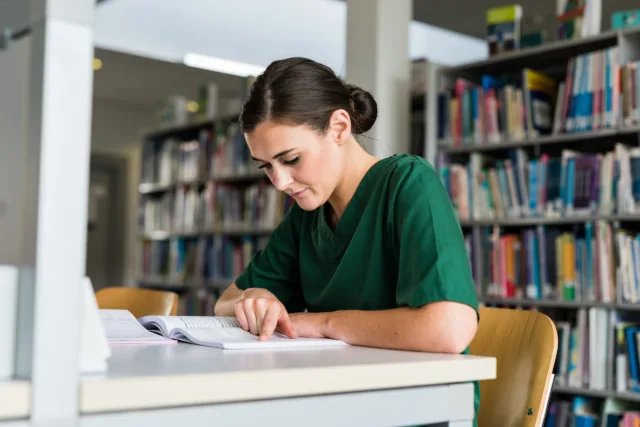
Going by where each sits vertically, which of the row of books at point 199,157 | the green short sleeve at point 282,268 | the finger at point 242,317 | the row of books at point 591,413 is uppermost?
the row of books at point 199,157

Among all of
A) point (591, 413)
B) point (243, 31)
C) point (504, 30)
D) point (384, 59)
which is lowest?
point (591, 413)

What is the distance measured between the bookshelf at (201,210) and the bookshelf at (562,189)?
1.20 metres

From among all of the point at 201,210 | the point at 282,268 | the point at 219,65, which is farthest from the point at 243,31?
the point at 282,268

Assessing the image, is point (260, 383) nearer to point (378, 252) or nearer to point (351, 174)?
point (378, 252)

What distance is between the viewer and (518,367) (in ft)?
4.23

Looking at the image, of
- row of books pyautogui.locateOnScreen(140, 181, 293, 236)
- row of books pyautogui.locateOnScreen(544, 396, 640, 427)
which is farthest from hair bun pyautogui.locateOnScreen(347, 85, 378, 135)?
row of books pyautogui.locateOnScreen(140, 181, 293, 236)

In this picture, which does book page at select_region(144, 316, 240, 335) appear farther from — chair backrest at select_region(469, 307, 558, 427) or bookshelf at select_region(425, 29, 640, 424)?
bookshelf at select_region(425, 29, 640, 424)

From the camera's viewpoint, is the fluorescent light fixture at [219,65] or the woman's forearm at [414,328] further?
the fluorescent light fixture at [219,65]

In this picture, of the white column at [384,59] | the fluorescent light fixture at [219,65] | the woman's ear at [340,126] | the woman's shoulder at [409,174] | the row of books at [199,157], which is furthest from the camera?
the fluorescent light fixture at [219,65]

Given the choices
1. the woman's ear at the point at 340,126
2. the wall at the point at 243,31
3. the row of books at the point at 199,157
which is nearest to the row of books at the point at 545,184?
the row of books at the point at 199,157

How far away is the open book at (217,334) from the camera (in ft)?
3.46

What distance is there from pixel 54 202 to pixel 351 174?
871 millimetres

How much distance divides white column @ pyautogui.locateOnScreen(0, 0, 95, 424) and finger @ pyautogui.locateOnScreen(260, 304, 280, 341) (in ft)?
1.51

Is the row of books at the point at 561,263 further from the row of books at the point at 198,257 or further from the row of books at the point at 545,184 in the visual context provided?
the row of books at the point at 198,257
